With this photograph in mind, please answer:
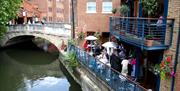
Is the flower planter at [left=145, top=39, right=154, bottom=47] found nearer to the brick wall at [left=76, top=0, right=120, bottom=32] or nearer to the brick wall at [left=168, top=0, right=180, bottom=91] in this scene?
the brick wall at [left=168, top=0, right=180, bottom=91]

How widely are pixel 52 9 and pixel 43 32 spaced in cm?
3287

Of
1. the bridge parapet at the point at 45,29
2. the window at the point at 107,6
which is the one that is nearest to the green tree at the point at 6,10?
the bridge parapet at the point at 45,29

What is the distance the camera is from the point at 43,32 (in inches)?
1250

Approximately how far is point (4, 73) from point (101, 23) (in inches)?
407

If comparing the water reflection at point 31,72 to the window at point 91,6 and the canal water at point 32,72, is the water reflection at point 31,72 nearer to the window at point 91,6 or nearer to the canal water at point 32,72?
the canal water at point 32,72

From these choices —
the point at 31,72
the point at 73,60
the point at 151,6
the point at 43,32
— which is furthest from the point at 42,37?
the point at 151,6

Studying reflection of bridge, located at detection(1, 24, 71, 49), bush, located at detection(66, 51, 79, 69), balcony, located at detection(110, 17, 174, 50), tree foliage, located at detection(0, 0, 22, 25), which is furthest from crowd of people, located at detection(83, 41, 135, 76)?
tree foliage, located at detection(0, 0, 22, 25)

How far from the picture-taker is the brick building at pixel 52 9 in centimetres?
5924

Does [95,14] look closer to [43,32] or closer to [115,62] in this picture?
[115,62]

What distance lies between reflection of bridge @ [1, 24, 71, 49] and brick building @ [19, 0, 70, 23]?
19521 millimetres

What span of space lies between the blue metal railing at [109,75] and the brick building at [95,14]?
12.9 ft

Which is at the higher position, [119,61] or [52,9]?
[52,9]

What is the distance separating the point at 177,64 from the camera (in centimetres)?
892

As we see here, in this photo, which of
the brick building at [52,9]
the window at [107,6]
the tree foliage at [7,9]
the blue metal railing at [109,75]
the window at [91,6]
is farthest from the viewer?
the brick building at [52,9]
